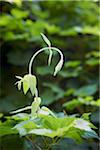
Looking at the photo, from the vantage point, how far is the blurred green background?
1.24 meters

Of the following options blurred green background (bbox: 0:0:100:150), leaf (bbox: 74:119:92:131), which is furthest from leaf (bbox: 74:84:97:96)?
leaf (bbox: 74:119:92:131)

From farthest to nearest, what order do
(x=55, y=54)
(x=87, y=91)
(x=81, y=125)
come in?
(x=55, y=54), (x=87, y=91), (x=81, y=125)

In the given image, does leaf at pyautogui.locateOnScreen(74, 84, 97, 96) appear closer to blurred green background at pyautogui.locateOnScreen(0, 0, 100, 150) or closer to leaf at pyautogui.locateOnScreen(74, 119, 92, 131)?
blurred green background at pyautogui.locateOnScreen(0, 0, 100, 150)

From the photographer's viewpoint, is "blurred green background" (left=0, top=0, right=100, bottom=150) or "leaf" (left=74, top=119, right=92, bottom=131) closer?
"leaf" (left=74, top=119, right=92, bottom=131)

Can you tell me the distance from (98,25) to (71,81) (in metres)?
0.33

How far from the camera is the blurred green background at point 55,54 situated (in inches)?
48.6

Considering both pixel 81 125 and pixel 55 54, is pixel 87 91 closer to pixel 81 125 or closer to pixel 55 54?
pixel 55 54

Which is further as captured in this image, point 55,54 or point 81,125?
point 55,54

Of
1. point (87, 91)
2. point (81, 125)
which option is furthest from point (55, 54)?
point (81, 125)

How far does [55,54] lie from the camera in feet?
4.52

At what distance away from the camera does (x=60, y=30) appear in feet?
4.74

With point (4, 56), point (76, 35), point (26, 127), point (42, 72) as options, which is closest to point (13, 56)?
point (4, 56)

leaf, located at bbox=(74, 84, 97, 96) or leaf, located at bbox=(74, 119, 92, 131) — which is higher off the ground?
leaf, located at bbox=(74, 119, 92, 131)

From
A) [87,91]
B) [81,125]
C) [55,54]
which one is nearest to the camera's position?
[81,125]
